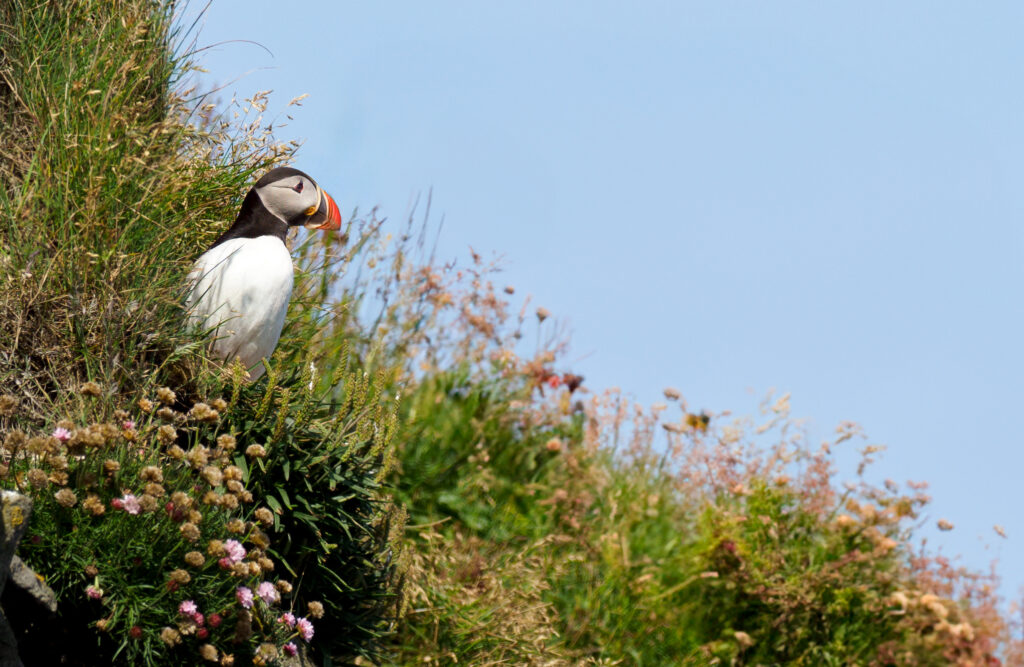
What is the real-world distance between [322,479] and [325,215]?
4.24 feet

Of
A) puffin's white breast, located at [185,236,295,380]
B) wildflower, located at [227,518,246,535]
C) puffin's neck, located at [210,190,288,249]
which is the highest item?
puffin's neck, located at [210,190,288,249]

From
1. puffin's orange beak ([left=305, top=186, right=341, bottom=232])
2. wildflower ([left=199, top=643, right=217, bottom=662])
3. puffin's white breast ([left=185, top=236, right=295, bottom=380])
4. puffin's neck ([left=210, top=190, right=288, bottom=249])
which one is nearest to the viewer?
wildflower ([left=199, top=643, right=217, bottom=662])

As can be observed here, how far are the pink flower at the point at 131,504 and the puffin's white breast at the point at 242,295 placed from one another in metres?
1.22

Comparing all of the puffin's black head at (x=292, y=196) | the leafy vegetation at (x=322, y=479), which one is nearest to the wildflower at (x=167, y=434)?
the leafy vegetation at (x=322, y=479)

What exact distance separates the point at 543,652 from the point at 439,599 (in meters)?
0.62

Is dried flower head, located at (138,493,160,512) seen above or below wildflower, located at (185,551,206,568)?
above

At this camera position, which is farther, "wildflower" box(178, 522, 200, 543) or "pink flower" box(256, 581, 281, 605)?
"pink flower" box(256, 581, 281, 605)

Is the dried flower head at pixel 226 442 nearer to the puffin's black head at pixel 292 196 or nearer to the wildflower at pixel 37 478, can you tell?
the wildflower at pixel 37 478

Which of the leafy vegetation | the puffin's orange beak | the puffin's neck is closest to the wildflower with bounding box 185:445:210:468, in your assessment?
the leafy vegetation

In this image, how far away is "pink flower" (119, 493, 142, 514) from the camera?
142 inches

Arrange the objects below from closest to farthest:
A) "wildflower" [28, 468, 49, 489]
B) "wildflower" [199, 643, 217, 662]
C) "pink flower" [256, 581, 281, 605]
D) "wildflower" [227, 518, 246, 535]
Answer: "wildflower" [28, 468, 49, 489]
"wildflower" [199, 643, 217, 662]
"wildflower" [227, 518, 246, 535]
"pink flower" [256, 581, 281, 605]

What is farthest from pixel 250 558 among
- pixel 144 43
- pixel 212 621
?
pixel 144 43

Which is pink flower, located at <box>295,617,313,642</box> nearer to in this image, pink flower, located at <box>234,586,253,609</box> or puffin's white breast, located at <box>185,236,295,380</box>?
pink flower, located at <box>234,586,253,609</box>

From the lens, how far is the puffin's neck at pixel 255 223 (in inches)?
195
